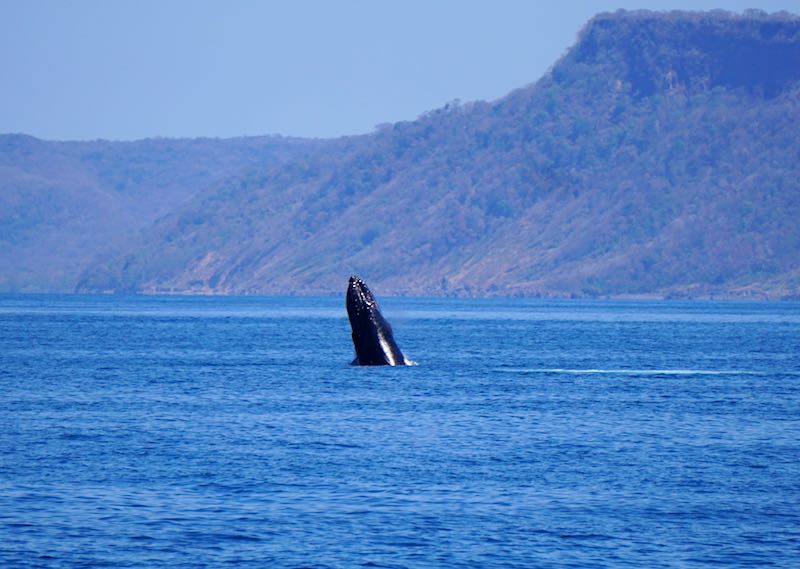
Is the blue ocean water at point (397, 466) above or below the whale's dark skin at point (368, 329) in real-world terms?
below

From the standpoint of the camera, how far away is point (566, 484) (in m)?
30.4

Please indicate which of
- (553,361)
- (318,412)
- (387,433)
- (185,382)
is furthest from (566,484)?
(553,361)

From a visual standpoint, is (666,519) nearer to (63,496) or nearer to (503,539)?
(503,539)

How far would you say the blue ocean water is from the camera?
24688 mm

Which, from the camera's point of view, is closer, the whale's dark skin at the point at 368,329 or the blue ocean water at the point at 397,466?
the blue ocean water at the point at 397,466

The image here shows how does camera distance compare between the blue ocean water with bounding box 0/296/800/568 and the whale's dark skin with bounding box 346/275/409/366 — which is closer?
the blue ocean water with bounding box 0/296/800/568

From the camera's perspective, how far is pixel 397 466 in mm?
32438

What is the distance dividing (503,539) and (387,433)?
43.5ft

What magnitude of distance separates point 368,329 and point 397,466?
725 inches

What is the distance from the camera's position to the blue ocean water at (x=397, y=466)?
81.0ft

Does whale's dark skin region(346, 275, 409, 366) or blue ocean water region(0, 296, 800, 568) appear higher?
whale's dark skin region(346, 275, 409, 366)

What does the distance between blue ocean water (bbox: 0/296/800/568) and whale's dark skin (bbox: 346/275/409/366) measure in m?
1.08

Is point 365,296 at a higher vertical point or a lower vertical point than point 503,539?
higher

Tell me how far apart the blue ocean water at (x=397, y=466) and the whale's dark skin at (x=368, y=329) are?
3.55 ft
